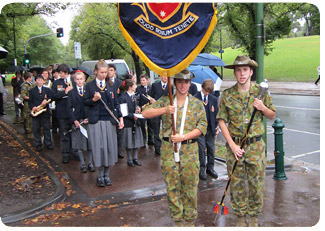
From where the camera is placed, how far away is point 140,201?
5992mm

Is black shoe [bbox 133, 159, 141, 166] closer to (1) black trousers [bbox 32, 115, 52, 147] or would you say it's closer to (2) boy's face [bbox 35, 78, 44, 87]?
(1) black trousers [bbox 32, 115, 52, 147]

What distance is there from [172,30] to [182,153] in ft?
5.18

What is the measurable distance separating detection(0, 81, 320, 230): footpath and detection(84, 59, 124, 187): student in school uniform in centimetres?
57

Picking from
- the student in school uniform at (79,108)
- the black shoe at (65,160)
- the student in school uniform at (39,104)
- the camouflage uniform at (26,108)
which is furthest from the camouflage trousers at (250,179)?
the camouflage uniform at (26,108)

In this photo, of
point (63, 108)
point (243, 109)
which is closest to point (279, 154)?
point (243, 109)

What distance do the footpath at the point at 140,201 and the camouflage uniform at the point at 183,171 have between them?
0.50m

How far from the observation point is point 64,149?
27.6 feet

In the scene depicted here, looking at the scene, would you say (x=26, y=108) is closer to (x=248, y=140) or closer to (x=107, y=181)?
(x=107, y=181)

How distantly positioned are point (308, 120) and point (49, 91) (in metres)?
10.3

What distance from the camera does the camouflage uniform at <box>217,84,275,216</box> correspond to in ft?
14.9

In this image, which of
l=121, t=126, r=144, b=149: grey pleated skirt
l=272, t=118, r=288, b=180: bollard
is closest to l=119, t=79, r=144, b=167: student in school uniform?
l=121, t=126, r=144, b=149: grey pleated skirt

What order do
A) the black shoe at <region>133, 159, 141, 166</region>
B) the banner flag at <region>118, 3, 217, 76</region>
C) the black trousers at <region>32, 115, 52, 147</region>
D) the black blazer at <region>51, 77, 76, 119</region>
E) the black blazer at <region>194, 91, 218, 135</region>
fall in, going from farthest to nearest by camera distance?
the black trousers at <region>32, 115, 52, 147</region> → the black blazer at <region>51, 77, 76, 119</region> → the black shoe at <region>133, 159, 141, 166</region> → the black blazer at <region>194, 91, 218, 135</region> → the banner flag at <region>118, 3, 217, 76</region>

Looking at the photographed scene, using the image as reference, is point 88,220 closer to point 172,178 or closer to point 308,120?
point 172,178

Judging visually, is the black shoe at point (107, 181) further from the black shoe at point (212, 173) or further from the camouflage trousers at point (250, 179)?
the camouflage trousers at point (250, 179)
